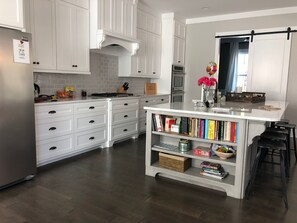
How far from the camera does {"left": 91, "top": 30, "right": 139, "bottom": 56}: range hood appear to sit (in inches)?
157

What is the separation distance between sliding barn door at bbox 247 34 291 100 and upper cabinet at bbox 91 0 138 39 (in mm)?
2950

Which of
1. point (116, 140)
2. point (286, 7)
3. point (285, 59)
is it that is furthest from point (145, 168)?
point (286, 7)

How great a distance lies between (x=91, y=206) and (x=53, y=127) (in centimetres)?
142

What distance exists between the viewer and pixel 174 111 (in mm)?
2822

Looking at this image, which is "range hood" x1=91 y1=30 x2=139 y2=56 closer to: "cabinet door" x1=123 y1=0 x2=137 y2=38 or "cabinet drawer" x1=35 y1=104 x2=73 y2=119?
"cabinet door" x1=123 y1=0 x2=137 y2=38

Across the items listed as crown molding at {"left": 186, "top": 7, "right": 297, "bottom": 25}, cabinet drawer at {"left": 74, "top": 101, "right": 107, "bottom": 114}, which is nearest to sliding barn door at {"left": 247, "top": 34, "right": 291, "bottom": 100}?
crown molding at {"left": 186, "top": 7, "right": 297, "bottom": 25}

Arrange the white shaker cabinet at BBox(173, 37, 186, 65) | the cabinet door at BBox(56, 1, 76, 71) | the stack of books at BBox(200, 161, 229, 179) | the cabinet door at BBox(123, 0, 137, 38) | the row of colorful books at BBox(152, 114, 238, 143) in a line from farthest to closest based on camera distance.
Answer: the white shaker cabinet at BBox(173, 37, 186, 65) → the cabinet door at BBox(123, 0, 137, 38) → the cabinet door at BBox(56, 1, 76, 71) → the stack of books at BBox(200, 161, 229, 179) → the row of colorful books at BBox(152, 114, 238, 143)

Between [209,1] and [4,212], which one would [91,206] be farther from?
[209,1]

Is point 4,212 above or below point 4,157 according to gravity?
below

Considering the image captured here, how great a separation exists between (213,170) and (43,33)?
2875 mm

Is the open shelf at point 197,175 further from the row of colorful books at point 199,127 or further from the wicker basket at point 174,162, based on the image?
the row of colorful books at point 199,127

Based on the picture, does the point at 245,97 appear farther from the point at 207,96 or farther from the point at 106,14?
the point at 106,14

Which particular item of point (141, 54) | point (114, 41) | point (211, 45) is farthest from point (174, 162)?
point (211, 45)

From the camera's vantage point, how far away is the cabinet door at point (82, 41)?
3852mm
